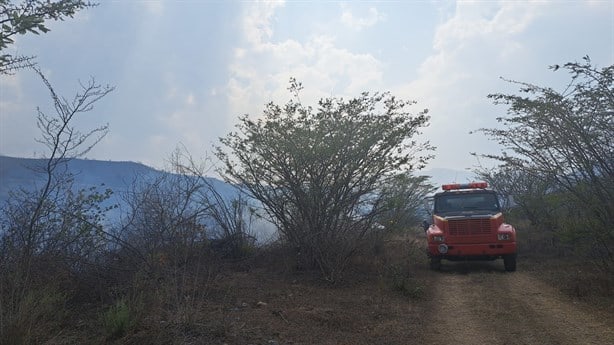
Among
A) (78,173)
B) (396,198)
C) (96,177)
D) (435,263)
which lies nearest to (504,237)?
(435,263)

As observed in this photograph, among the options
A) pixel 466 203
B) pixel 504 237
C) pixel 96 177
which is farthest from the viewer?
pixel 466 203

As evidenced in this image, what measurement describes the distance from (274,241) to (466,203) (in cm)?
541

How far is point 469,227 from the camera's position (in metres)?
11.5

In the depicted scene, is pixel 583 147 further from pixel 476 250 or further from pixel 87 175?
pixel 87 175

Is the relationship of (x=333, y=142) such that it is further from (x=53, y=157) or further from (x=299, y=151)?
(x=53, y=157)

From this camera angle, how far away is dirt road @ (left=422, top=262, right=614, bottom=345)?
6090 millimetres

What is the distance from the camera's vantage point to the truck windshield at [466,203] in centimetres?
1251

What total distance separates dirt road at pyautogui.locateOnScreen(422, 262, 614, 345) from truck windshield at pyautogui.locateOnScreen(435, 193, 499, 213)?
2456 millimetres

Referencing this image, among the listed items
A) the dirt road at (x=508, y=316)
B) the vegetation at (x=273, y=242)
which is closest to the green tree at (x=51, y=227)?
the vegetation at (x=273, y=242)

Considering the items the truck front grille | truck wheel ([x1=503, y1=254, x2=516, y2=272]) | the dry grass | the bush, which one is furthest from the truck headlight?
the bush

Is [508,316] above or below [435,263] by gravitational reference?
below

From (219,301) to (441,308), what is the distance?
3.84 meters

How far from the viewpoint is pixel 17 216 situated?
6941mm

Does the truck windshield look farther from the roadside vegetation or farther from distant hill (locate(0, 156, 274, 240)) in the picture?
distant hill (locate(0, 156, 274, 240))
